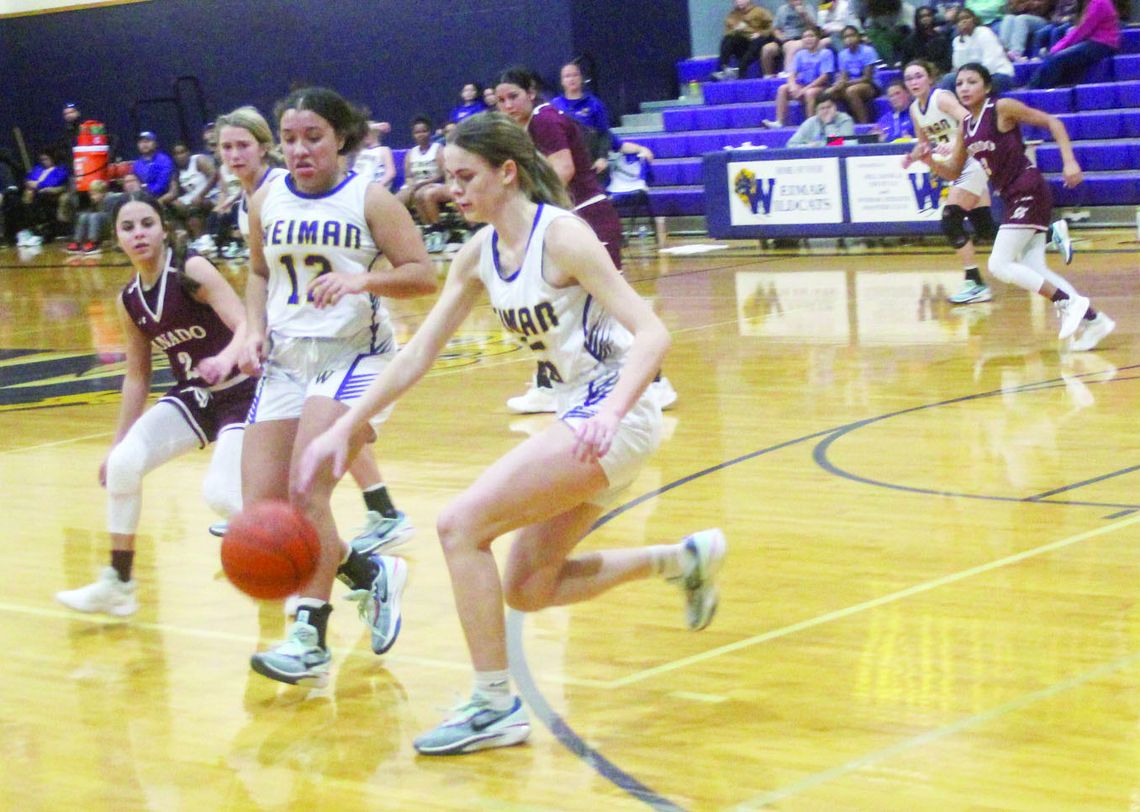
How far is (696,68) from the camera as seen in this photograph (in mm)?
21500

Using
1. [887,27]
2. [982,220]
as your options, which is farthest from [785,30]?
[982,220]

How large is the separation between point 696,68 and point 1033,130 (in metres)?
6.69

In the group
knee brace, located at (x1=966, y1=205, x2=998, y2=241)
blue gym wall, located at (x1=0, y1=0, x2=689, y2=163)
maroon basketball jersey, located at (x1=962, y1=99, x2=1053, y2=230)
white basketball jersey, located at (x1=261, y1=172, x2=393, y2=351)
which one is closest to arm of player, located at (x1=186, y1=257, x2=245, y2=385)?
white basketball jersey, located at (x1=261, y1=172, x2=393, y2=351)

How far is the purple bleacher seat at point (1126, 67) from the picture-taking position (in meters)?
16.2

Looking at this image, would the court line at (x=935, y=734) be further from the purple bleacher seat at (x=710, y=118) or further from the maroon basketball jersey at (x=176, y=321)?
the purple bleacher seat at (x=710, y=118)

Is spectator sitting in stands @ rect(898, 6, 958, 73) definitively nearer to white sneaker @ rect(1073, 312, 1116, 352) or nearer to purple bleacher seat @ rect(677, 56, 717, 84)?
purple bleacher seat @ rect(677, 56, 717, 84)

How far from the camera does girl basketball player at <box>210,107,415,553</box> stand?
5.22 meters

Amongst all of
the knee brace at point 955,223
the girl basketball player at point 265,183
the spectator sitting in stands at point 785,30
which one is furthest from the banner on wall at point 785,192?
the girl basketball player at point 265,183

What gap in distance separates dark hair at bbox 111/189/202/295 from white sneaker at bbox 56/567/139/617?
3.19 feet

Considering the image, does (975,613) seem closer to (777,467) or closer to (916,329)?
(777,467)

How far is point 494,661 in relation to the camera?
385cm

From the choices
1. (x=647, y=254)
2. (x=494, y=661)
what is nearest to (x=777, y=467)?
(x=494, y=661)

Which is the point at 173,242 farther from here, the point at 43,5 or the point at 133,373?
the point at 43,5

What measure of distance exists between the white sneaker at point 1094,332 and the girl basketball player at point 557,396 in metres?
5.57
